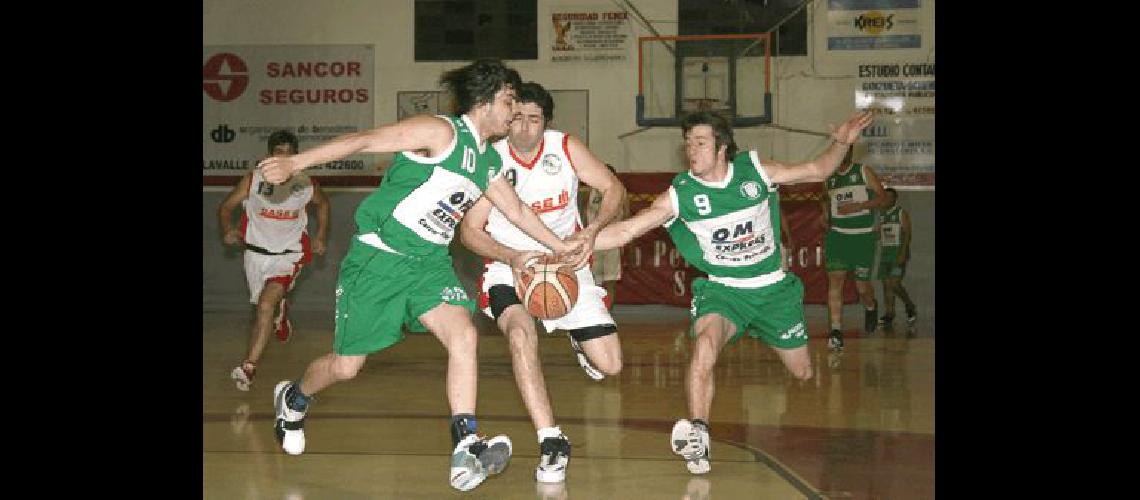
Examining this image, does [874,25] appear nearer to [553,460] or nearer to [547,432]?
[547,432]

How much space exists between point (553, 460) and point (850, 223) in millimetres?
8477

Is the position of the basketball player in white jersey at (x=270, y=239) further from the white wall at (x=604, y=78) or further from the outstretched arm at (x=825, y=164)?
the white wall at (x=604, y=78)

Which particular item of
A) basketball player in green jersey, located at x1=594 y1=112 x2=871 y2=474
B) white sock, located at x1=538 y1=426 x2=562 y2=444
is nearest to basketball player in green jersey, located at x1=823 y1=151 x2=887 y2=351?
basketball player in green jersey, located at x1=594 y1=112 x2=871 y2=474

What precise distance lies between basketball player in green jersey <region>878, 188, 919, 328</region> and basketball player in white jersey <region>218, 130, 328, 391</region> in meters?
7.40

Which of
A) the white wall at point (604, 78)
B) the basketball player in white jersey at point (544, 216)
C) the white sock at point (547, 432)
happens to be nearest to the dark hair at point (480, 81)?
the basketball player in white jersey at point (544, 216)

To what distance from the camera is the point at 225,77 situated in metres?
20.0

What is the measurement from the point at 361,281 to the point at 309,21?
47.5 ft

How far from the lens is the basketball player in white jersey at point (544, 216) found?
6809mm

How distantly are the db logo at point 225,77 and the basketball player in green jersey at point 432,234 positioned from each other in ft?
47.3
